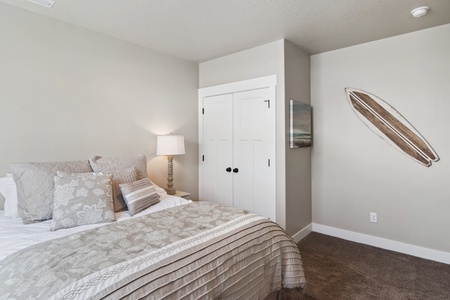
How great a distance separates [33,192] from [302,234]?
9.76ft

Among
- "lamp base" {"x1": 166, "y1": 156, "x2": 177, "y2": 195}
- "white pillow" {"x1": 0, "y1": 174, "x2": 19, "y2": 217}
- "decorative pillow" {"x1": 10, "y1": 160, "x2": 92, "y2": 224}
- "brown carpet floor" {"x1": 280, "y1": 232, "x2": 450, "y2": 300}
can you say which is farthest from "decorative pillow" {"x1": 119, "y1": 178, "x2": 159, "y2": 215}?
"brown carpet floor" {"x1": 280, "y1": 232, "x2": 450, "y2": 300}

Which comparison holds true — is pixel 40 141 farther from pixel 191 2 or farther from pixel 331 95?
pixel 331 95

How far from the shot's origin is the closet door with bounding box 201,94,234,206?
135 inches

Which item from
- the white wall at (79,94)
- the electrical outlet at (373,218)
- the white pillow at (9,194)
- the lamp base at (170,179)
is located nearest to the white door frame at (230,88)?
the white wall at (79,94)

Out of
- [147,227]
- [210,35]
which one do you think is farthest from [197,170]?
[147,227]

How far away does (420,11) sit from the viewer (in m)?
2.23

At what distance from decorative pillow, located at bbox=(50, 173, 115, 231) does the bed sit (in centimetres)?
1

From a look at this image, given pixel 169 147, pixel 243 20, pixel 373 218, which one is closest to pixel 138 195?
pixel 169 147

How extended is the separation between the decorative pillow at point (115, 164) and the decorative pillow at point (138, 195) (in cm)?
21

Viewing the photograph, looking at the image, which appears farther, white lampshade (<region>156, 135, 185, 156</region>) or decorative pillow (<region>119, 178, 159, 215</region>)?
white lampshade (<region>156, 135, 185, 156</region>)

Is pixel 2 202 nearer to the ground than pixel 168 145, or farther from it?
nearer to the ground

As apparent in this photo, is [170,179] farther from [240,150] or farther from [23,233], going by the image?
[23,233]

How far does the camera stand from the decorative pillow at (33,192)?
1.76 m

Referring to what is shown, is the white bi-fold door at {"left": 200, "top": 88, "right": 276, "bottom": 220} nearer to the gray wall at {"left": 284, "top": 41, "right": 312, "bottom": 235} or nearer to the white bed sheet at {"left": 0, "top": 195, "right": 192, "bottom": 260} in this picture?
the gray wall at {"left": 284, "top": 41, "right": 312, "bottom": 235}
